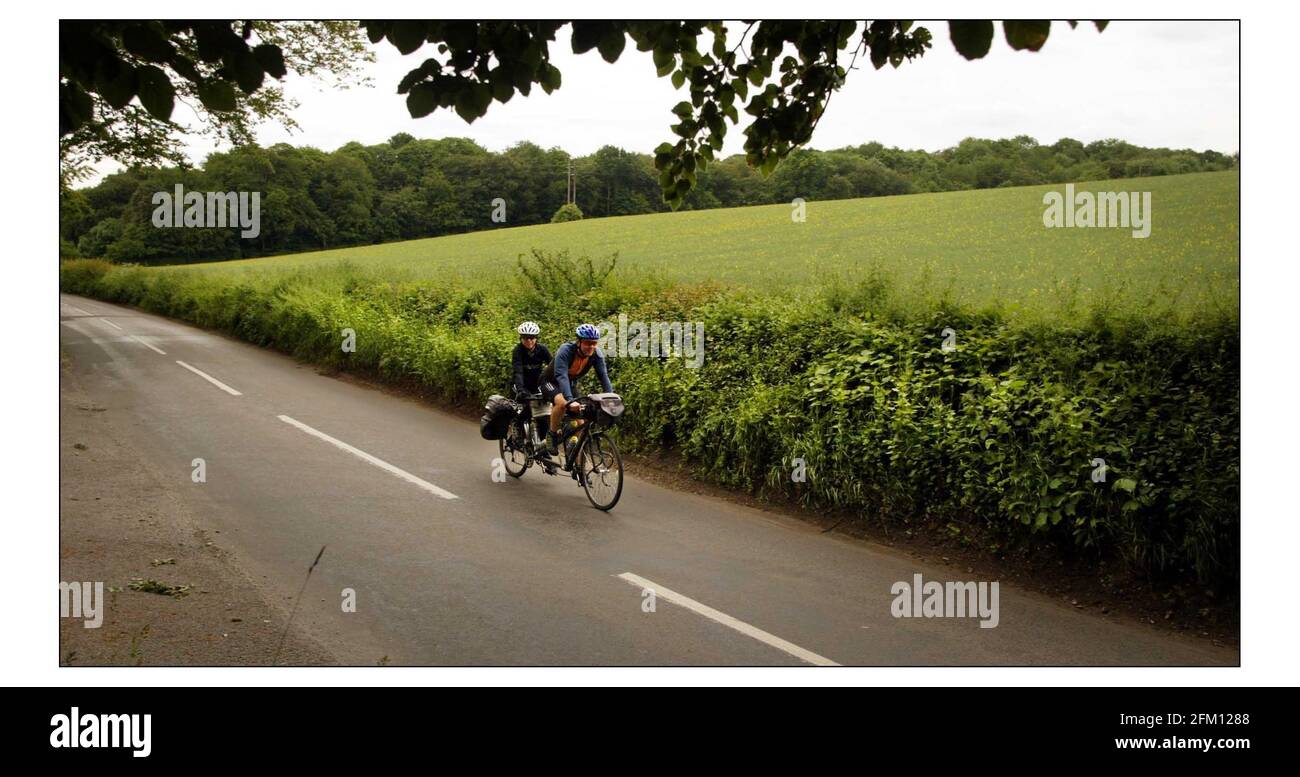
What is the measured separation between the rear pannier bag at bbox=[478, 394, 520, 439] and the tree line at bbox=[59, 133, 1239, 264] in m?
6.84

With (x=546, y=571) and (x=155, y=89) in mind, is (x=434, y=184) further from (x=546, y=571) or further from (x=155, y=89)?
(x=155, y=89)

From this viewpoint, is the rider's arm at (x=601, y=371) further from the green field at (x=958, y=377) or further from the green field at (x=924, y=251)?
the green field at (x=924, y=251)

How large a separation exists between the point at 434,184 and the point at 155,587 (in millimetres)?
29695

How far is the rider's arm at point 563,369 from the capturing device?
9.66m

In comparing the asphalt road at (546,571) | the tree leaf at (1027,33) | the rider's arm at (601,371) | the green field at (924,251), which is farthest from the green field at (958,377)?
the tree leaf at (1027,33)

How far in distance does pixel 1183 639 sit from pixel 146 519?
9.07 m

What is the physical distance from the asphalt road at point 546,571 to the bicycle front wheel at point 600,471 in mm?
200

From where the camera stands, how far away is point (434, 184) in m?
34.0

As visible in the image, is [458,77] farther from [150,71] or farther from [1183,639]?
[1183,639]

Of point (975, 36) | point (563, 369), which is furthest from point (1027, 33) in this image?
point (563, 369)

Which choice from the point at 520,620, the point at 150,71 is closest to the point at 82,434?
the point at 520,620

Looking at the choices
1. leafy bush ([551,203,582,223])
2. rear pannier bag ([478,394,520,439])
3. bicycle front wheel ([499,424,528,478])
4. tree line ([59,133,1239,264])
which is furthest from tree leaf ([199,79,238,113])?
leafy bush ([551,203,582,223])

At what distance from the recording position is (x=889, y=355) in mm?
9312

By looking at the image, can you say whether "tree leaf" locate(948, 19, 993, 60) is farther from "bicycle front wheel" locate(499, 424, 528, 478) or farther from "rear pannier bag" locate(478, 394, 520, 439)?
"bicycle front wheel" locate(499, 424, 528, 478)
